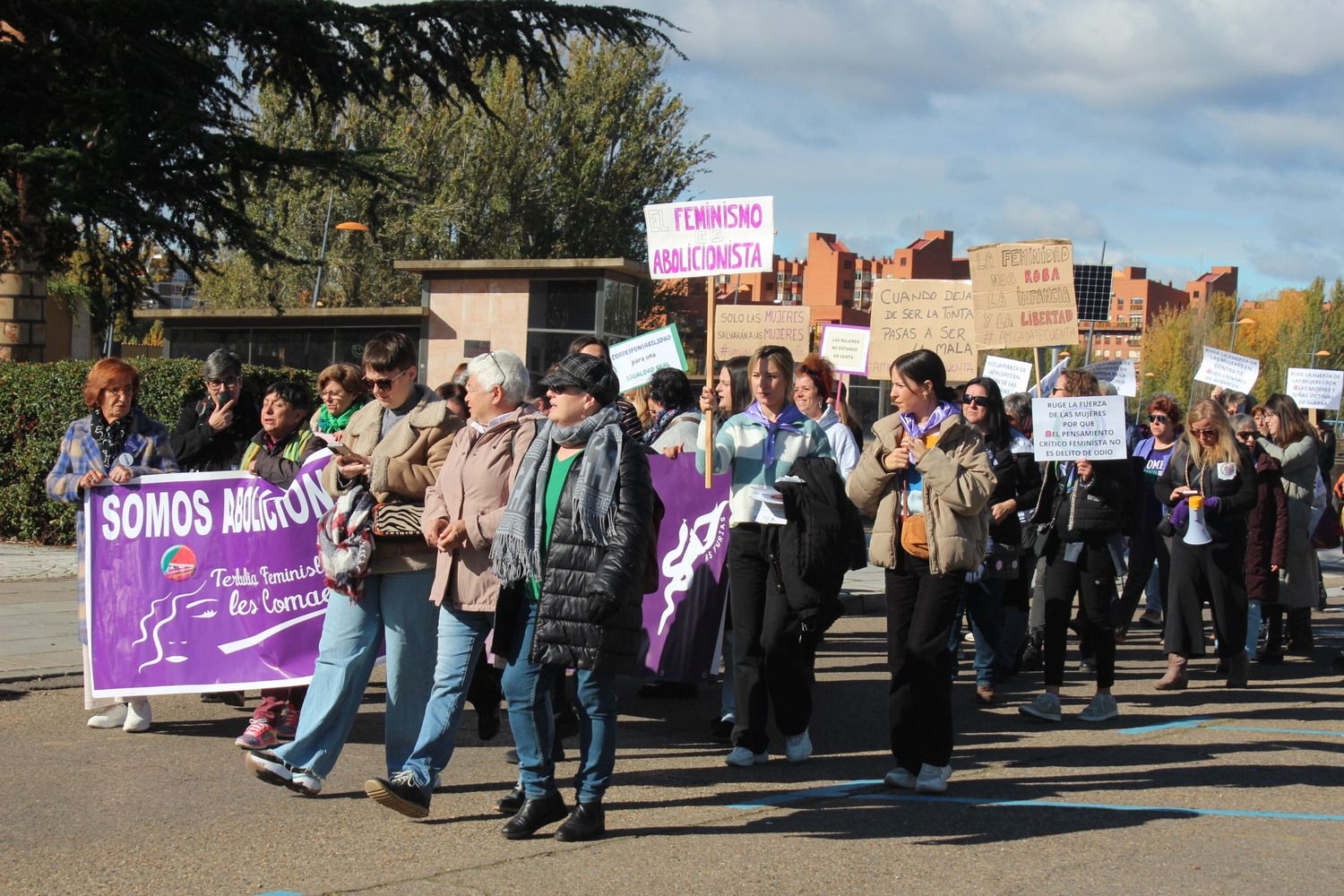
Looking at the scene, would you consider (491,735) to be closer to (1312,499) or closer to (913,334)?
(1312,499)

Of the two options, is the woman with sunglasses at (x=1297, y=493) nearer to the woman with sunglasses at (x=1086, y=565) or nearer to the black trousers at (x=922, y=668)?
the woman with sunglasses at (x=1086, y=565)

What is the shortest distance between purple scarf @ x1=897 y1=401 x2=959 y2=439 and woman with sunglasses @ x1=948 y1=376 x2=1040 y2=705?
2416 mm

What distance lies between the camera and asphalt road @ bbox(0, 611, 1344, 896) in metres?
4.98

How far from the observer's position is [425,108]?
46969 mm

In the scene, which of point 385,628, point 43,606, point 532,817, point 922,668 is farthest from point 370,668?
point 43,606

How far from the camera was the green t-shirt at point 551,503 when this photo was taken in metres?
5.44

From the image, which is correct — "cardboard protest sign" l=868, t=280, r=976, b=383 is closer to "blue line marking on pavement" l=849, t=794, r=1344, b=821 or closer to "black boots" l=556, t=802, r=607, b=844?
"blue line marking on pavement" l=849, t=794, r=1344, b=821

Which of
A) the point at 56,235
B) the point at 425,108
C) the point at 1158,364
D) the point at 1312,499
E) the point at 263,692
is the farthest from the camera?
the point at 1158,364

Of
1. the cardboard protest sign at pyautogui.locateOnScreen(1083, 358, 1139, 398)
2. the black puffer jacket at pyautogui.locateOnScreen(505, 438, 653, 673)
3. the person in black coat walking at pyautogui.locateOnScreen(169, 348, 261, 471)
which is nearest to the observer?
the black puffer jacket at pyautogui.locateOnScreen(505, 438, 653, 673)

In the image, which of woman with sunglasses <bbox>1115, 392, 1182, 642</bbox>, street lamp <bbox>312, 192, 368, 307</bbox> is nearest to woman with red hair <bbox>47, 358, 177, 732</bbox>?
woman with sunglasses <bbox>1115, 392, 1182, 642</bbox>

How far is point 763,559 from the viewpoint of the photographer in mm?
6930

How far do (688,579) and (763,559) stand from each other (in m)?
1.24

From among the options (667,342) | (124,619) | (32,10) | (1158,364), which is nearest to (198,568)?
(124,619)

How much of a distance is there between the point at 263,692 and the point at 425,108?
138ft
